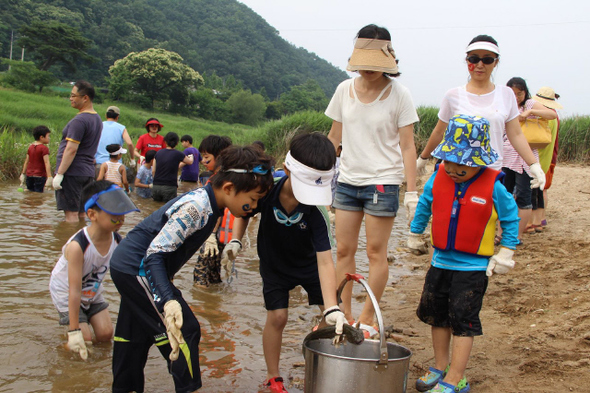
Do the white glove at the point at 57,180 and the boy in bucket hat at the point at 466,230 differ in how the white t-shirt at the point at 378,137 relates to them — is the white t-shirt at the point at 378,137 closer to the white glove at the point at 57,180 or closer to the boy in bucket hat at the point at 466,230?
the boy in bucket hat at the point at 466,230

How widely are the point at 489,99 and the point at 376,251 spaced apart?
1338 mm

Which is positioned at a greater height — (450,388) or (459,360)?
(459,360)

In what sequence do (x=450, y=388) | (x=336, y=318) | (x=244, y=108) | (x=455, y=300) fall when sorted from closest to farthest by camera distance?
1. (x=336, y=318)
2. (x=450, y=388)
3. (x=455, y=300)
4. (x=244, y=108)

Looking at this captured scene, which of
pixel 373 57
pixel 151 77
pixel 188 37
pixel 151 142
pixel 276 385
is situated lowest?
pixel 276 385

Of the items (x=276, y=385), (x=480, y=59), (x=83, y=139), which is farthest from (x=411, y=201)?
(x=83, y=139)

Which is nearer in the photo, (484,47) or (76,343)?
(76,343)

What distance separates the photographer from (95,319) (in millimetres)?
3773

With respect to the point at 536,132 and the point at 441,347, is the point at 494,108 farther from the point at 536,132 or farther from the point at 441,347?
the point at 536,132

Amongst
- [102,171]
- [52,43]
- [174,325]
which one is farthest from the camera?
[52,43]

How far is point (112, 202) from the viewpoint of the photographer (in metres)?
3.34

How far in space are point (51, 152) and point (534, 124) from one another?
10.9 m

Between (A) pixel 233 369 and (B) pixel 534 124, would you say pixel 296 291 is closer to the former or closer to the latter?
(A) pixel 233 369

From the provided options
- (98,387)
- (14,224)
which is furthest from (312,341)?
(14,224)

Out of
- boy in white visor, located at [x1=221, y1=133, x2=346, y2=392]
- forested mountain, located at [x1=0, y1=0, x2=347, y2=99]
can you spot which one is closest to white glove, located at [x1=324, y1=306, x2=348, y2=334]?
boy in white visor, located at [x1=221, y1=133, x2=346, y2=392]
